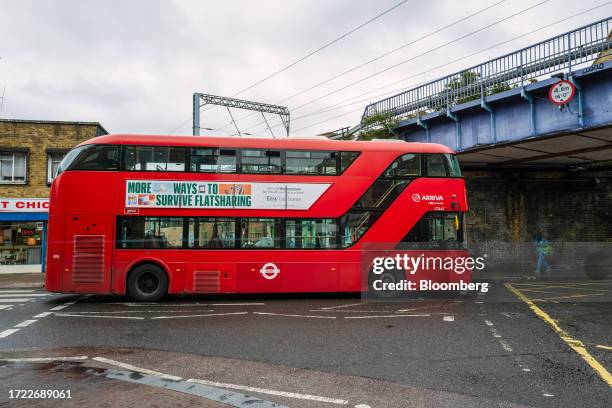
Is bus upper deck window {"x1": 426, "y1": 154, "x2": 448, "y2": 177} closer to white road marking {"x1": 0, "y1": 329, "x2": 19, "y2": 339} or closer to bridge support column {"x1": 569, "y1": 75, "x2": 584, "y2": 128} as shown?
bridge support column {"x1": 569, "y1": 75, "x2": 584, "y2": 128}

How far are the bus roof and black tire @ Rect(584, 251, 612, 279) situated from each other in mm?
10551

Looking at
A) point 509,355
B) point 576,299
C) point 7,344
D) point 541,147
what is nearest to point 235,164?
point 7,344

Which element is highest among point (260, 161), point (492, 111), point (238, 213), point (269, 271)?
point (492, 111)

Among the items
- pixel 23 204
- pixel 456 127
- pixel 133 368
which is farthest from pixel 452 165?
pixel 23 204

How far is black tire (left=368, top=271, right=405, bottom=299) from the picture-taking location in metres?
11.7

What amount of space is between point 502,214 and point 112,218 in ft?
60.9

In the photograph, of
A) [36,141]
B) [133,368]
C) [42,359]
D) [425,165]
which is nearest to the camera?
[133,368]

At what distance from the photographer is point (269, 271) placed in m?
11.4

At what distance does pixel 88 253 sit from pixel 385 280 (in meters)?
7.50

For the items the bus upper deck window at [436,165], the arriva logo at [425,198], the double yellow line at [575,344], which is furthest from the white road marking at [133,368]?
the bus upper deck window at [436,165]

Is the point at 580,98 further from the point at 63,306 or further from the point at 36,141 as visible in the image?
the point at 36,141

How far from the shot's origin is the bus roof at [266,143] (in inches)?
440

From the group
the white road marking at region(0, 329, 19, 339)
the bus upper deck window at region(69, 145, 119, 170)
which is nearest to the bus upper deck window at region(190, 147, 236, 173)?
the bus upper deck window at region(69, 145, 119, 170)

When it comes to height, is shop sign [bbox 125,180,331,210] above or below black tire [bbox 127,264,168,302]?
above
